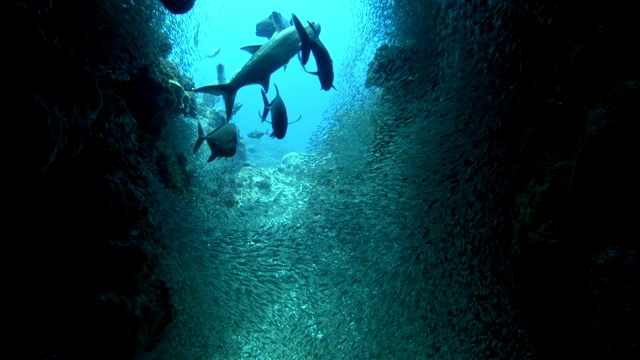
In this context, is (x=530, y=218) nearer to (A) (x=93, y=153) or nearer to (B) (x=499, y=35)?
(B) (x=499, y=35)

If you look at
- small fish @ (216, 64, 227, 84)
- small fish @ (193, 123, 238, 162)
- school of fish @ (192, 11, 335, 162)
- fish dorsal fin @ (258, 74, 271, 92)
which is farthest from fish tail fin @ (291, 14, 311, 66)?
small fish @ (216, 64, 227, 84)

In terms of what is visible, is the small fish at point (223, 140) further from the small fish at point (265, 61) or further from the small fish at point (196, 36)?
the small fish at point (196, 36)

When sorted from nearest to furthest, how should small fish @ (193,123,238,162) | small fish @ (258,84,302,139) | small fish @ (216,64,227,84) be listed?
small fish @ (258,84,302,139) → small fish @ (193,123,238,162) → small fish @ (216,64,227,84)

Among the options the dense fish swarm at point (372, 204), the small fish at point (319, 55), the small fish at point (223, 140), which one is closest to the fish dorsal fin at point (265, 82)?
the small fish at point (223, 140)

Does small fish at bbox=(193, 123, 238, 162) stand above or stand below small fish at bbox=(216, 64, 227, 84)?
below

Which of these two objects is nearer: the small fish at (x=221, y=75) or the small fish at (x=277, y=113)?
the small fish at (x=277, y=113)

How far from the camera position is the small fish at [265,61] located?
8.71 ft

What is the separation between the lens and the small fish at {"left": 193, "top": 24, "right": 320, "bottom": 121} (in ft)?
8.71

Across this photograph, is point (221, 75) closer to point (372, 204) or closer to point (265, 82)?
point (265, 82)

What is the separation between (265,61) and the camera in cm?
271

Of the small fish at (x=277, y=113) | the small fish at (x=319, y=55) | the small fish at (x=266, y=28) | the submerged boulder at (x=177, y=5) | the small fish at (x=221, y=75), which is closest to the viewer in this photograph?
the small fish at (x=319, y=55)

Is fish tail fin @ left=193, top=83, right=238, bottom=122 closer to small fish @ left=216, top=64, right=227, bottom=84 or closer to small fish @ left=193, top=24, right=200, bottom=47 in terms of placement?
small fish @ left=216, top=64, right=227, bottom=84

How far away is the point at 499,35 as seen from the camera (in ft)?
7.69

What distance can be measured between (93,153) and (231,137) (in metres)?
1.24
